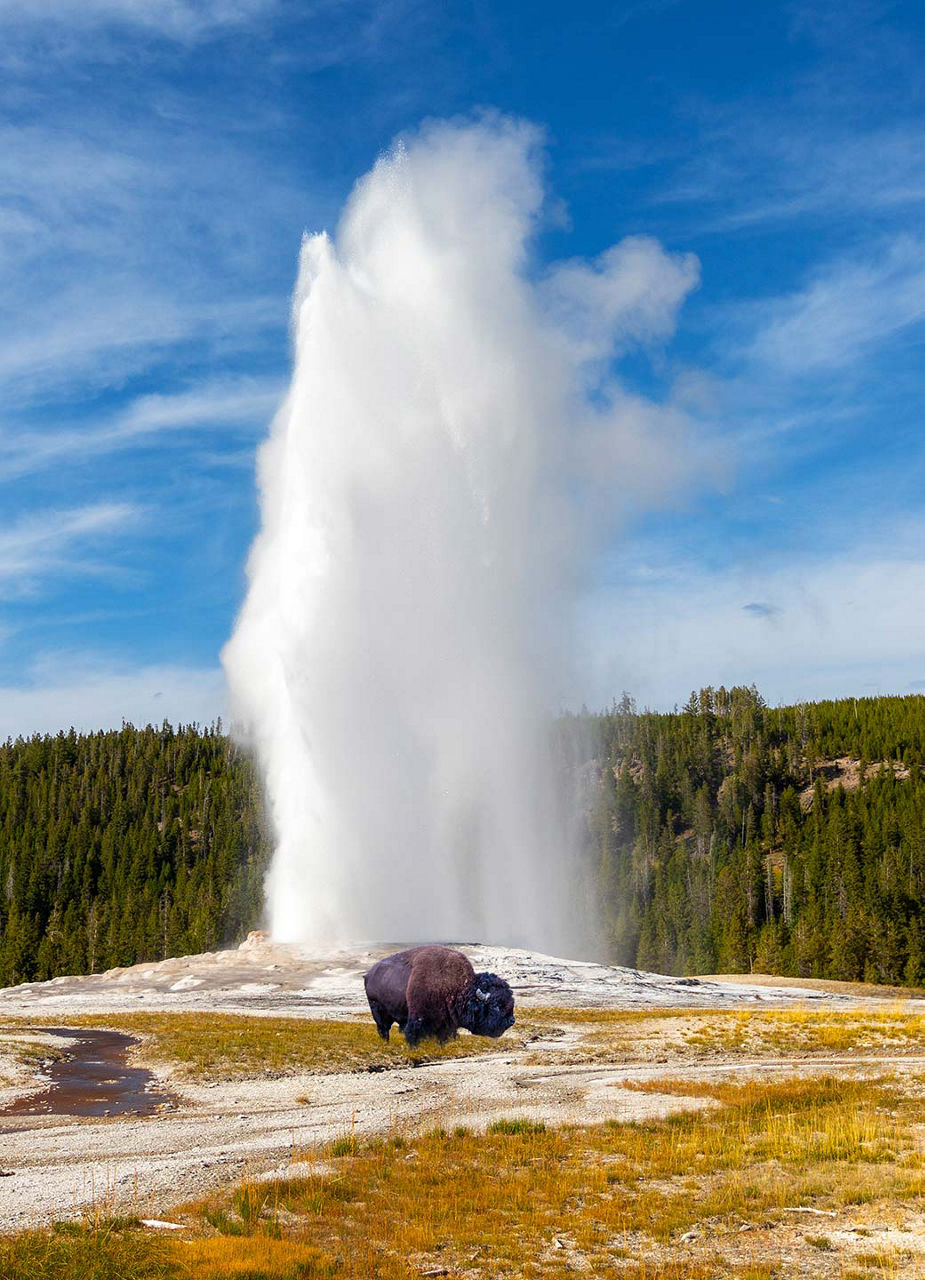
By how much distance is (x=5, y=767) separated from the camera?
155 metres

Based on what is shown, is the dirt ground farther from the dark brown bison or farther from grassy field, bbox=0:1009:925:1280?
the dark brown bison

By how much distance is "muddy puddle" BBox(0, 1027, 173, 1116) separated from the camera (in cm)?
2228

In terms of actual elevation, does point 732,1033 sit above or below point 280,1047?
below

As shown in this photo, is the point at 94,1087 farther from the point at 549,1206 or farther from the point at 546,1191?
the point at 549,1206

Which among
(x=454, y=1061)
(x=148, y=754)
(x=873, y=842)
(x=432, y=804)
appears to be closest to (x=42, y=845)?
(x=148, y=754)

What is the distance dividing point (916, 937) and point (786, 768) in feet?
202

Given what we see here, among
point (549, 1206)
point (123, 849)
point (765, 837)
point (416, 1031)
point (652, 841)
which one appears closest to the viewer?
point (549, 1206)

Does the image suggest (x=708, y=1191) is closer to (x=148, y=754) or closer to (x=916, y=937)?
(x=916, y=937)

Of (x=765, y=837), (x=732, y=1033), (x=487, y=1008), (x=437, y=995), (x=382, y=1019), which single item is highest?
(x=765, y=837)

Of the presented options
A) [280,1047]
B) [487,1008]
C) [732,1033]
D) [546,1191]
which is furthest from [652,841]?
[546,1191]

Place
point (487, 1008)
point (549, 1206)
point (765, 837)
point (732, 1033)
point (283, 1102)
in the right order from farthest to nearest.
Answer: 1. point (765, 837)
2. point (732, 1033)
3. point (487, 1008)
4. point (283, 1102)
5. point (549, 1206)

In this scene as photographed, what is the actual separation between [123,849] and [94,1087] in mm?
104916

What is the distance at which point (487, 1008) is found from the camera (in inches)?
1196

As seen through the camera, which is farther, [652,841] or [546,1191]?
[652,841]
